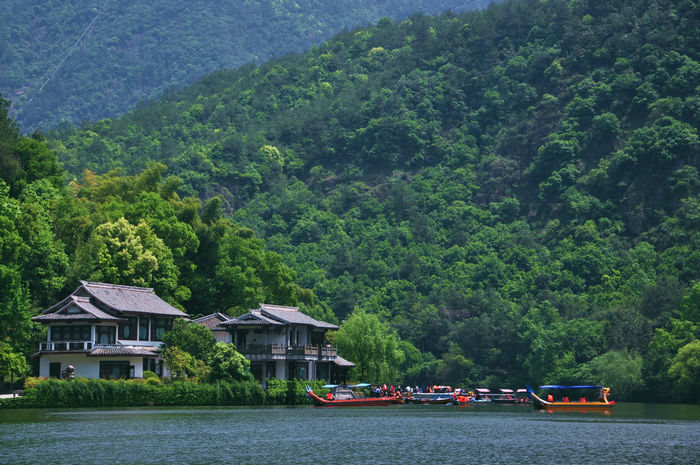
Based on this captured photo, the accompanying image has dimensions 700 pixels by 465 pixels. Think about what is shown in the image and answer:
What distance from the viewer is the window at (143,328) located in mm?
99438

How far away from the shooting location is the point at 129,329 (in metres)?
98.4

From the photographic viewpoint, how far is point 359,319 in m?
122

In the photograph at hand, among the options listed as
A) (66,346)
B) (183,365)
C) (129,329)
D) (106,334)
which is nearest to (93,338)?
(106,334)

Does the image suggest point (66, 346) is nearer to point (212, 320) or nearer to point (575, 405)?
point (212, 320)

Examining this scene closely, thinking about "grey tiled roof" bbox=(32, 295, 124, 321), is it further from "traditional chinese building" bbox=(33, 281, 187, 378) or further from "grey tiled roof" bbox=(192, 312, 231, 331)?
"grey tiled roof" bbox=(192, 312, 231, 331)

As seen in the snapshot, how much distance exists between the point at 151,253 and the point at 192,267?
11477 millimetres

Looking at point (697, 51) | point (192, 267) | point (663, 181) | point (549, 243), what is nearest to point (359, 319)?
point (192, 267)

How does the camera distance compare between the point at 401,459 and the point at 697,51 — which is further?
the point at 697,51

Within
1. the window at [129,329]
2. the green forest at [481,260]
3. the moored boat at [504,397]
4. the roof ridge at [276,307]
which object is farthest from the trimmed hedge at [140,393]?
the moored boat at [504,397]

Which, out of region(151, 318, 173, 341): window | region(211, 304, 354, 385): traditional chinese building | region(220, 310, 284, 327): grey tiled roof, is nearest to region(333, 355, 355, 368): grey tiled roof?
region(211, 304, 354, 385): traditional chinese building

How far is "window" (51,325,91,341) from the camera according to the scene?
93.8 meters

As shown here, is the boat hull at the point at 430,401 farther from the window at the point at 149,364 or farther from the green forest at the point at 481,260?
the window at the point at 149,364

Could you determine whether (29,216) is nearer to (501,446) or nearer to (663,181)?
(501,446)

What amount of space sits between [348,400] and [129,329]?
76.3ft
